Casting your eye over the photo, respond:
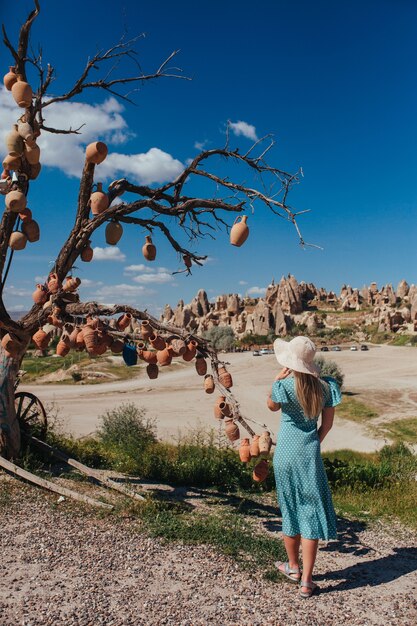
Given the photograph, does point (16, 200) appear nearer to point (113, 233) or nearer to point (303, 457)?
point (113, 233)

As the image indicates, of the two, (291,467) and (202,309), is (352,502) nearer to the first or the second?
(291,467)

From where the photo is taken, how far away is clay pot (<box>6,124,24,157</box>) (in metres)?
5.62

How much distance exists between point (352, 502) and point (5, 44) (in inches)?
309

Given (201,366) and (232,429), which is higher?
(201,366)

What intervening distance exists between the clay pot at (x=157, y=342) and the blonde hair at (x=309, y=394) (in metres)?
1.77

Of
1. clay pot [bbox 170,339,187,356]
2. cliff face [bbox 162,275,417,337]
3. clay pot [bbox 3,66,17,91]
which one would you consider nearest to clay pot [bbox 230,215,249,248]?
clay pot [bbox 170,339,187,356]

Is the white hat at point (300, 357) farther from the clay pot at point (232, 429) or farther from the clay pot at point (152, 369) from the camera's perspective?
the clay pot at point (152, 369)

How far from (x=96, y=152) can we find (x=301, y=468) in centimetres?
410

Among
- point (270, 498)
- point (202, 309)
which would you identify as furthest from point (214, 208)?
point (202, 309)

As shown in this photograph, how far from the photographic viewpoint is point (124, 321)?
19.2ft

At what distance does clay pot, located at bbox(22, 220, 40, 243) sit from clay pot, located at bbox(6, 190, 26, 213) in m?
0.29

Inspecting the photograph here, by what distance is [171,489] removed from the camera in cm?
795

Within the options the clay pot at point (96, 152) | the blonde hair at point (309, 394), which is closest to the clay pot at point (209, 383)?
the blonde hair at point (309, 394)

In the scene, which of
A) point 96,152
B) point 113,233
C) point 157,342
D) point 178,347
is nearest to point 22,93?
point 96,152
